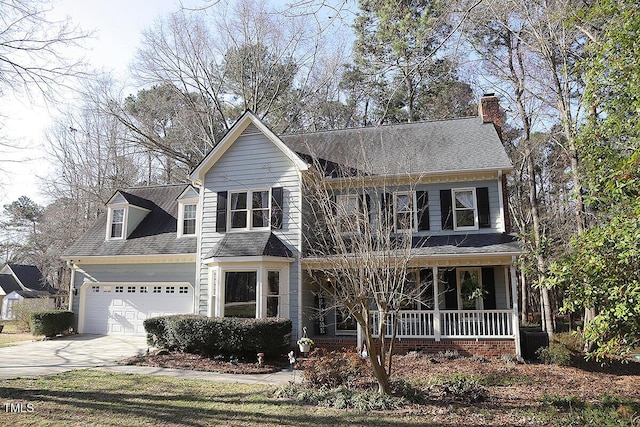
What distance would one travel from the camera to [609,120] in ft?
23.6

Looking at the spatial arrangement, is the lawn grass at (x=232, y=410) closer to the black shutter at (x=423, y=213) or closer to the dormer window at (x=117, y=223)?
the black shutter at (x=423, y=213)

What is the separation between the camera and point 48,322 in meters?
16.8

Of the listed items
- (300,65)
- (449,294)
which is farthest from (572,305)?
(300,65)

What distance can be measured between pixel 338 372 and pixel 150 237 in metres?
11.9

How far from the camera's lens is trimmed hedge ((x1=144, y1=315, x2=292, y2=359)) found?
12.6 m

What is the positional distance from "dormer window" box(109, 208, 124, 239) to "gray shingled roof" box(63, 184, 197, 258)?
32 cm

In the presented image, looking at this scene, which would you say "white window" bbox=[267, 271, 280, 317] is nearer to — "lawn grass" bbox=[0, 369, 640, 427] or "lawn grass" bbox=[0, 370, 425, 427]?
"lawn grass" bbox=[0, 370, 425, 427]

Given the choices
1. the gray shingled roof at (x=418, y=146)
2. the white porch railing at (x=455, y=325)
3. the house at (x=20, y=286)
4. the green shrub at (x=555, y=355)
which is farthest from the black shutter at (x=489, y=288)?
the house at (x=20, y=286)

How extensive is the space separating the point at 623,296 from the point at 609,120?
2932 millimetres

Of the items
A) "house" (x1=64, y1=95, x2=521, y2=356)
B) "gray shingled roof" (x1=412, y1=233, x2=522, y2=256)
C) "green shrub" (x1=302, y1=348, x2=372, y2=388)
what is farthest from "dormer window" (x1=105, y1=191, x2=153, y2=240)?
"green shrub" (x1=302, y1=348, x2=372, y2=388)

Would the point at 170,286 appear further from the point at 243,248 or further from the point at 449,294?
the point at 449,294

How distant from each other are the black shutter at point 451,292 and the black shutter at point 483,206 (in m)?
1.88

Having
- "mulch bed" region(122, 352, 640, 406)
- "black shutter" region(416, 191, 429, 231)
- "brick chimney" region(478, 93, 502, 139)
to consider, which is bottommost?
"mulch bed" region(122, 352, 640, 406)

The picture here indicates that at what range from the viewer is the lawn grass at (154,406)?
268 inches
